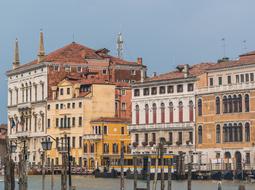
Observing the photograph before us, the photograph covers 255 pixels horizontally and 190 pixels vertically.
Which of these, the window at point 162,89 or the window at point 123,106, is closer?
the window at point 162,89

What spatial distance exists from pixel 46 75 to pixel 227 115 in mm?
21889

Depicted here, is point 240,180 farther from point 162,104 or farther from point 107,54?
point 107,54

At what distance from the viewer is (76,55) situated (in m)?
79.6

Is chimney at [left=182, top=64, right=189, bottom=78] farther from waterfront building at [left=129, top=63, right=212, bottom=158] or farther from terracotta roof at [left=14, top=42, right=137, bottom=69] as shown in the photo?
terracotta roof at [left=14, top=42, right=137, bottom=69]

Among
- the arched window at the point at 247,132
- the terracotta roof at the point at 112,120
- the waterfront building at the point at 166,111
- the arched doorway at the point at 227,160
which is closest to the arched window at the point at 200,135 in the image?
the waterfront building at the point at 166,111

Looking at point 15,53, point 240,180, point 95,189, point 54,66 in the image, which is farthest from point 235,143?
point 15,53

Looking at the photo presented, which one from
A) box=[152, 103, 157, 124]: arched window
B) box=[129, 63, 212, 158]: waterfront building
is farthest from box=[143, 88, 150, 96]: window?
box=[152, 103, 157, 124]: arched window

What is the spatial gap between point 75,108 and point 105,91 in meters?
2.75

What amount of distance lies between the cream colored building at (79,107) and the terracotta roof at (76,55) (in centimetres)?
365

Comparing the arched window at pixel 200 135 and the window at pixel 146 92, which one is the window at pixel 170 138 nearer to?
the arched window at pixel 200 135

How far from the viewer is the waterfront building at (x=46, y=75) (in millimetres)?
77250

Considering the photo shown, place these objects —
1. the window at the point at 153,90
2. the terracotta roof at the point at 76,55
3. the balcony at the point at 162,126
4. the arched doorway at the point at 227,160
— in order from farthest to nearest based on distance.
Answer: the terracotta roof at the point at 76,55
the window at the point at 153,90
the balcony at the point at 162,126
the arched doorway at the point at 227,160

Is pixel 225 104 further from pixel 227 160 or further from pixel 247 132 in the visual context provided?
pixel 227 160

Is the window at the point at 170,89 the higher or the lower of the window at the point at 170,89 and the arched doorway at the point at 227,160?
the higher
